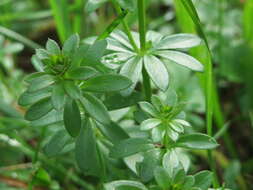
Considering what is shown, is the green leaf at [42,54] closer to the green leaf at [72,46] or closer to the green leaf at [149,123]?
the green leaf at [72,46]

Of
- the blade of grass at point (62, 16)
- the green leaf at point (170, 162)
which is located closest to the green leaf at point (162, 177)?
the green leaf at point (170, 162)

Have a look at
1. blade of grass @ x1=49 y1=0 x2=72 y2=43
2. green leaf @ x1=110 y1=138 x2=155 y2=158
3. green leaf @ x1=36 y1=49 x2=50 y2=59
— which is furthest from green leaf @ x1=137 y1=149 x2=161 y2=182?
blade of grass @ x1=49 y1=0 x2=72 y2=43

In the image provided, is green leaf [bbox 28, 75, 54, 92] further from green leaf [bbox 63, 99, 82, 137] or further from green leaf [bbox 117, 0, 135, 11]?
green leaf [bbox 117, 0, 135, 11]

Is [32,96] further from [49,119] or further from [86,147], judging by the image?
[86,147]

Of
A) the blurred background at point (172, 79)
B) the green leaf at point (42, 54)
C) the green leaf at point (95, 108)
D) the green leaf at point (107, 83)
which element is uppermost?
the green leaf at point (42, 54)

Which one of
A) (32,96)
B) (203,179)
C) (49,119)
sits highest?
(32,96)

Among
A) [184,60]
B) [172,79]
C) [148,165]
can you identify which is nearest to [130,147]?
[148,165]

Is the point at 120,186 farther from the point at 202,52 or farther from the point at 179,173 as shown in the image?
the point at 202,52
